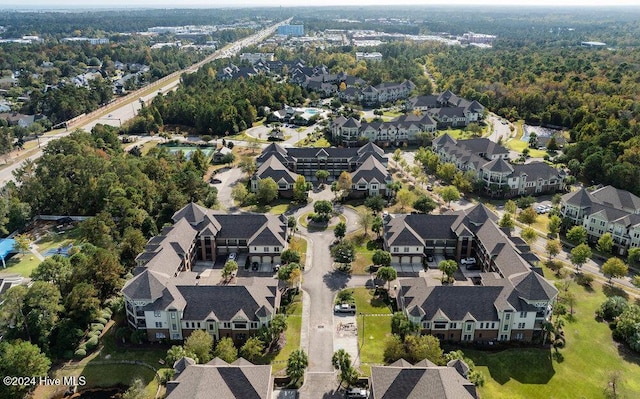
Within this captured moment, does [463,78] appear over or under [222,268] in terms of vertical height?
over

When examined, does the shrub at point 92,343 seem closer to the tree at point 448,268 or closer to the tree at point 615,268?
the tree at point 448,268

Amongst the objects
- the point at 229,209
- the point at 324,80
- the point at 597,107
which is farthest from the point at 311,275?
the point at 324,80

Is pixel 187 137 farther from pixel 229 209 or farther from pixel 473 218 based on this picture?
pixel 473 218

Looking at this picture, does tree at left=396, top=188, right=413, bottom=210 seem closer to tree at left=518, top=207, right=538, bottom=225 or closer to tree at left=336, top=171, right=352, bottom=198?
tree at left=336, top=171, right=352, bottom=198

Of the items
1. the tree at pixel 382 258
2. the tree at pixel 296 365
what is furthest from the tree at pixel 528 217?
the tree at pixel 296 365

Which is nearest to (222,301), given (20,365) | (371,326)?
(371,326)
